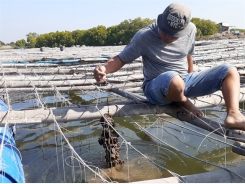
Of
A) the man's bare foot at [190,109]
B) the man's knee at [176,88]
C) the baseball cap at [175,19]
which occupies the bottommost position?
the man's bare foot at [190,109]

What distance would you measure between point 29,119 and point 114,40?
99.3ft

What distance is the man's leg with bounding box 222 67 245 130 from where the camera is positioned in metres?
1.86

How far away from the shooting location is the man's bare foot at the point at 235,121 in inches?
72.9

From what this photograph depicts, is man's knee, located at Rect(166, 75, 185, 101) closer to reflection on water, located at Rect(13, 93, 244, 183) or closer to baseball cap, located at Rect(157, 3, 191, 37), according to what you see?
baseball cap, located at Rect(157, 3, 191, 37)

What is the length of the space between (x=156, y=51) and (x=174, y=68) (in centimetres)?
24

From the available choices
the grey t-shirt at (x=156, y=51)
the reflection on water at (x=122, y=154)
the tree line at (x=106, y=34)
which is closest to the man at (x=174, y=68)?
the grey t-shirt at (x=156, y=51)

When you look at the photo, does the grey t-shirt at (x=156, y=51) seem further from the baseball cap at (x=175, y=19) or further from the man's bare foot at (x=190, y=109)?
the man's bare foot at (x=190, y=109)

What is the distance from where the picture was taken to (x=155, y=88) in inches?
86.2

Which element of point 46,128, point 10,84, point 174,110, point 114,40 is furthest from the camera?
point 114,40

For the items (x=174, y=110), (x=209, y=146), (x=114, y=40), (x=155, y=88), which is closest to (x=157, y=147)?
(x=209, y=146)

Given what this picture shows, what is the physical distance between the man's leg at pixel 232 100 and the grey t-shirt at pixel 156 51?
54cm

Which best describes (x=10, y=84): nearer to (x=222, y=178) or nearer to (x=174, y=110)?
(x=174, y=110)

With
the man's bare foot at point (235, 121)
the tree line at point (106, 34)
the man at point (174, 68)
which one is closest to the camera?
the man's bare foot at point (235, 121)

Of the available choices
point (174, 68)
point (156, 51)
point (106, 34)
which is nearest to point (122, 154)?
point (174, 68)
